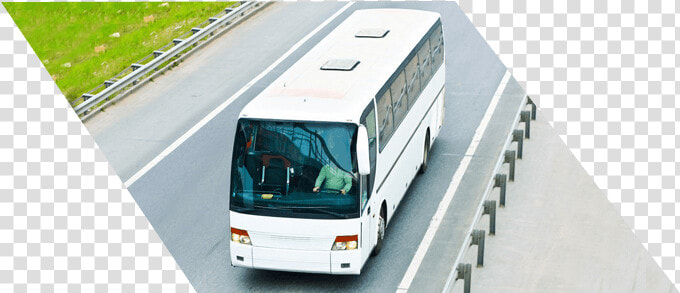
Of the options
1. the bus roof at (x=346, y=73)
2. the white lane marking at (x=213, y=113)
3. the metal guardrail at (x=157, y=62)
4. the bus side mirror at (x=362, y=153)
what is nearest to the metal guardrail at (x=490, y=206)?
the bus side mirror at (x=362, y=153)

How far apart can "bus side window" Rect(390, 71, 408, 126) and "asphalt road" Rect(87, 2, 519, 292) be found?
1.86m

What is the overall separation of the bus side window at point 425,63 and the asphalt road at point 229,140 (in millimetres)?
1845

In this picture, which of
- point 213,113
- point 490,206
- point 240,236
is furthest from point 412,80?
point 213,113

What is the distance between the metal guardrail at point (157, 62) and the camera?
2450 cm

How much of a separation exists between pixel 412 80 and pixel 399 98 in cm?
110

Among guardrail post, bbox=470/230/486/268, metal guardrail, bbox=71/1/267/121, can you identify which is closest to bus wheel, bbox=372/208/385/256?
guardrail post, bbox=470/230/486/268

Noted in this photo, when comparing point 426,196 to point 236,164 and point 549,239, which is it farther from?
point 236,164

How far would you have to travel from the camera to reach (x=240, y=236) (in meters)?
16.0

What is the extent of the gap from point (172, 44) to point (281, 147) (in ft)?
43.9

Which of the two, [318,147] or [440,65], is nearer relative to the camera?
[318,147]

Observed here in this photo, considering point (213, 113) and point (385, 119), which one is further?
point (213, 113)

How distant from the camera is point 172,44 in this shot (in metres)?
28.3

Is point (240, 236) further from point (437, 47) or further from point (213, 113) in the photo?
point (213, 113)

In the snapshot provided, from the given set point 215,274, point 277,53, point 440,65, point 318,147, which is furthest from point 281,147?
point 277,53
